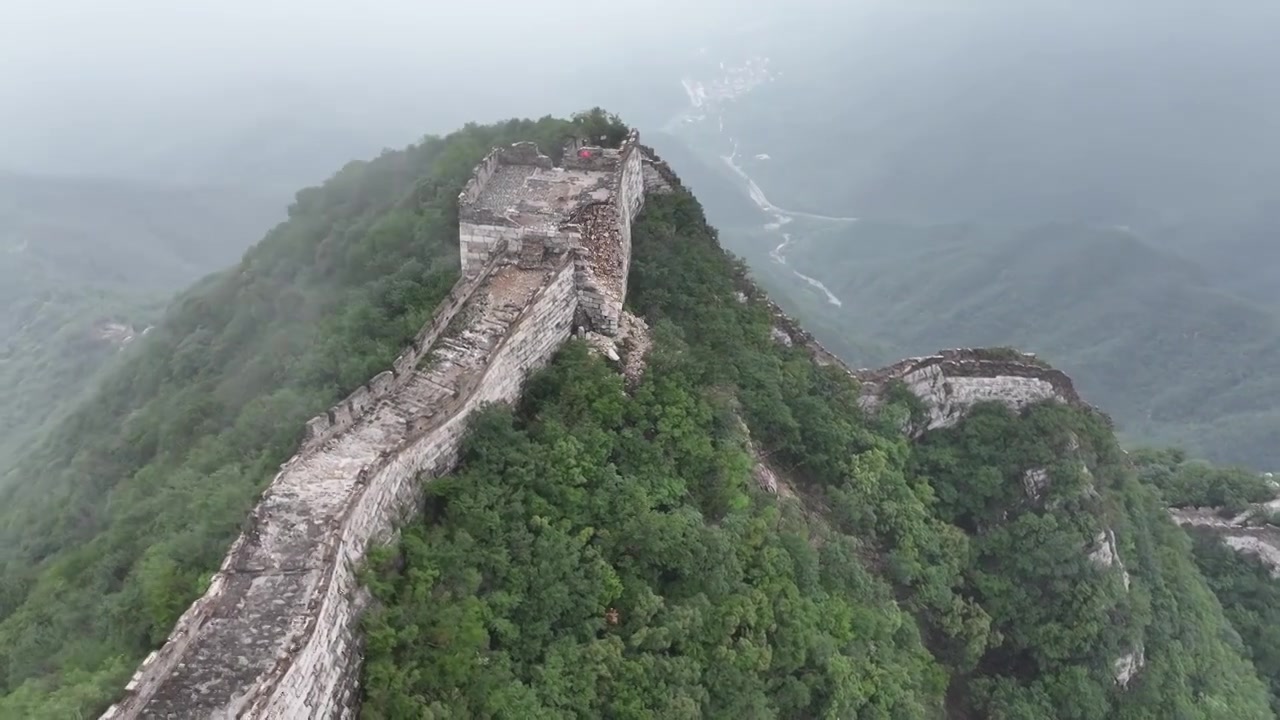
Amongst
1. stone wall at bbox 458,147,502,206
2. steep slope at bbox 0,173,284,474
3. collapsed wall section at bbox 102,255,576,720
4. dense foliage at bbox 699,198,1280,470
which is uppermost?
stone wall at bbox 458,147,502,206

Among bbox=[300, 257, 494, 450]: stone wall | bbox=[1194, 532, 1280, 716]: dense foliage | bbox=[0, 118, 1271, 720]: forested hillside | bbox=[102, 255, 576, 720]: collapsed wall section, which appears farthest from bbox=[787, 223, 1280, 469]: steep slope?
bbox=[102, 255, 576, 720]: collapsed wall section

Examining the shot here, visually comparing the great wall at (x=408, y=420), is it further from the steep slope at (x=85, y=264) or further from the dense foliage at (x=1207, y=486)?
the steep slope at (x=85, y=264)

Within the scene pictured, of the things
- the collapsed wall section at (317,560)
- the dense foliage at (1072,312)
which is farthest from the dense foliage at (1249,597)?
the dense foliage at (1072,312)

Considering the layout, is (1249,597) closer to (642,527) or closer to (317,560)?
(642,527)

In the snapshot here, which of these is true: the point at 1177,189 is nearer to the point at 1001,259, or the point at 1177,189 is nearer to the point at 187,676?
the point at 1001,259

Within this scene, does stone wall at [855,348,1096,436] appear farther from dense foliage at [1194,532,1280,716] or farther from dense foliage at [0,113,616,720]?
dense foliage at [0,113,616,720]

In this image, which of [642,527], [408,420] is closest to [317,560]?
[408,420]

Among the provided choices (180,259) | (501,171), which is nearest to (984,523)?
(501,171)

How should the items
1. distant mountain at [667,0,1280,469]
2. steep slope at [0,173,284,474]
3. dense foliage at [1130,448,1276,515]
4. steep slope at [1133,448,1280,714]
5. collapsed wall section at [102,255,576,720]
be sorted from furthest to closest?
A: distant mountain at [667,0,1280,469] → steep slope at [0,173,284,474] → dense foliage at [1130,448,1276,515] → steep slope at [1133,448,1280,714] → collapsed wall section at [102,255,576,720]
